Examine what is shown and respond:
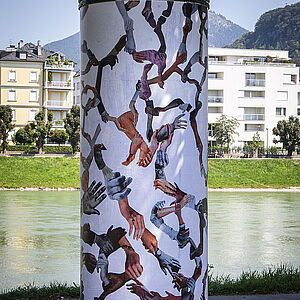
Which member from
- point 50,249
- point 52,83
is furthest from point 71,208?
point 52,83

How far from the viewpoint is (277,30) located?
311 ft

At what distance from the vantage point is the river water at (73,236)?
898cm

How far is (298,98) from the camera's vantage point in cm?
5178

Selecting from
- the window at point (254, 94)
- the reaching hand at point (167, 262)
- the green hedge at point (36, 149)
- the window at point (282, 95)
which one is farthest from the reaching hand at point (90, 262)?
the window at point (282, 95)

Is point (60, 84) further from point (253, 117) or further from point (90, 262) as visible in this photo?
point (90, 262)

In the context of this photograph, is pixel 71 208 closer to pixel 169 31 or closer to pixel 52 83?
pixel 169 31

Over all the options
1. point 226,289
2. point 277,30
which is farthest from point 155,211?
point 277,30

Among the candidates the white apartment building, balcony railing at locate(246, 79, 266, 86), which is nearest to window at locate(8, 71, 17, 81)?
the white apartment building

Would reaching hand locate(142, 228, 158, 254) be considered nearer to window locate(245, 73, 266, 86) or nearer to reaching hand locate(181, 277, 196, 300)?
reaching hand locate(181, 277, 196, 300)

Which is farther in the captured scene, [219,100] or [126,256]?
[219,100]

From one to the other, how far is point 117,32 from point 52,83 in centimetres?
4245

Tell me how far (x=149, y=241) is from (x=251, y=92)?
47.6 m

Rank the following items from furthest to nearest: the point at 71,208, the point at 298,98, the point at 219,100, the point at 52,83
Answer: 1. the point at 298,98
2. the point at 219,100
3. the point at 52,83
4. the point at 71,208

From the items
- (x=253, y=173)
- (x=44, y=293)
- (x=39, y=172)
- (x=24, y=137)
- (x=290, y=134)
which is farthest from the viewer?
(x=290, y=134)
